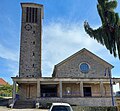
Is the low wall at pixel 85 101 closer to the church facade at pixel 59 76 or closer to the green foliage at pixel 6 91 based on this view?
the church facade at pixel 59 76

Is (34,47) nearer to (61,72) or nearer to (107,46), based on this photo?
(61,72)

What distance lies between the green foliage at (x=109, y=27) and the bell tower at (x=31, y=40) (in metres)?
22.6

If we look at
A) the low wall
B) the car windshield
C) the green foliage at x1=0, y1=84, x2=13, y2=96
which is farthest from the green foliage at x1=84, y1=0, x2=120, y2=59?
the green foliage at x1=0, y1=84, x2=13, y2=96

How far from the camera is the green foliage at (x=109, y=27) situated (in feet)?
60.5

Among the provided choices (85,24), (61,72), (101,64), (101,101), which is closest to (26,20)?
(61,72)

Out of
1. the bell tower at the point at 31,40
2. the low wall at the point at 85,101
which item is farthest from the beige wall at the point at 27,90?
the low wall at the point at 85,101

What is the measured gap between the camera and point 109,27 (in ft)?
61.8

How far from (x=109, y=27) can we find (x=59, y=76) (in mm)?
18555

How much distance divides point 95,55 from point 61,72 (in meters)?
6.89

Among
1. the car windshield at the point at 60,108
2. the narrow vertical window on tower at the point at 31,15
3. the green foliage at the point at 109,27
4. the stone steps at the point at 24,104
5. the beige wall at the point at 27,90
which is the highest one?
the narrow vertical window on tower at the point at 31,15

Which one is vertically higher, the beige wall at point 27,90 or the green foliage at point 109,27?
the green foliage at point 109,27

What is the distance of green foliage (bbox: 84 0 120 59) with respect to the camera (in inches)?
726

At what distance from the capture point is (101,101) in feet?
102

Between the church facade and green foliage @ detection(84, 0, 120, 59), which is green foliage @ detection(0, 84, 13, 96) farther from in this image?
green foliage @ detection(84, 0, 120, 59)
